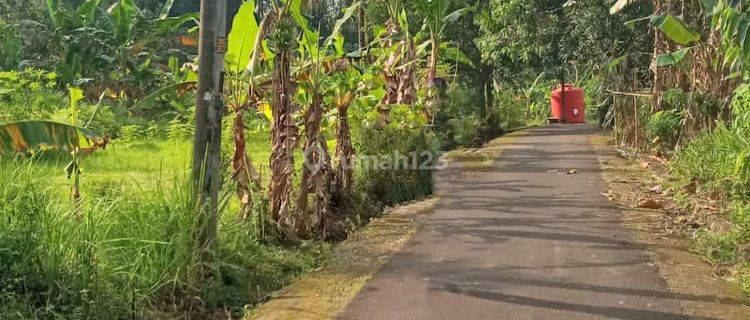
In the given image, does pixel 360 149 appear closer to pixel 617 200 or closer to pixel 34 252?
pixel 617 200

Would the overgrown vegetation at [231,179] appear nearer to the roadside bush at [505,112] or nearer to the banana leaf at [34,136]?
the banana leaf at [34,136]

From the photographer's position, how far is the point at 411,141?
9.61m

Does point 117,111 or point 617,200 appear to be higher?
point 117,111

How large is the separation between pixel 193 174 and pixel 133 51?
14241mm

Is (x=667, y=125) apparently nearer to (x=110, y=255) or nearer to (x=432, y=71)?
(x=432, y=71)

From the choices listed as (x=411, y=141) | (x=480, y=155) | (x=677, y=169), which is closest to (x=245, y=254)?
(x=411, y=141)

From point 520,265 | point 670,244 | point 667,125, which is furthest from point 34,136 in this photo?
point 667,125

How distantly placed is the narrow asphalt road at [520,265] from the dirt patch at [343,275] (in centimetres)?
13

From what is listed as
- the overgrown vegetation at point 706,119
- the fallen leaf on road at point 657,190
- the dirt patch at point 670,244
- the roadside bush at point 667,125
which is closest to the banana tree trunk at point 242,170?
the dirt patch at point 670,244

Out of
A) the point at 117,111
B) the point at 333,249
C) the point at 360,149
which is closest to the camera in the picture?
the point at 333,249

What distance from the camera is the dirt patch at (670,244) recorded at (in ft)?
14.8

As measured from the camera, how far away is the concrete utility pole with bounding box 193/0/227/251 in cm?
479

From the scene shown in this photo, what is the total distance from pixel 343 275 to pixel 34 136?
93.9 inches

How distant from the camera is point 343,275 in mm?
5379
